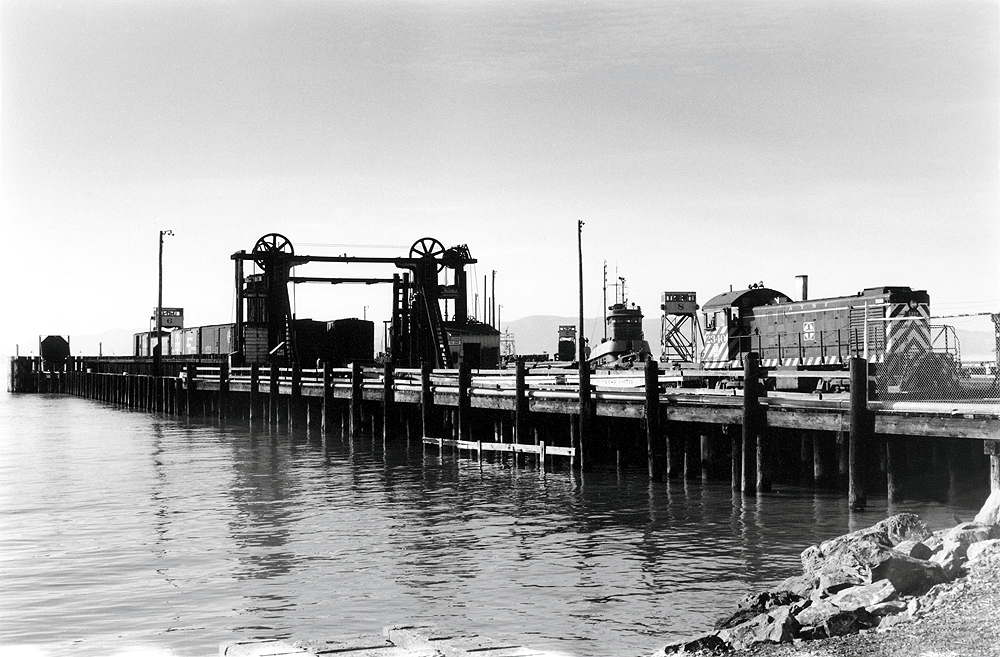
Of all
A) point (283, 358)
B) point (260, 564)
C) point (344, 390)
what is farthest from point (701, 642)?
point (283, 358)

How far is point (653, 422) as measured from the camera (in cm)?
2252

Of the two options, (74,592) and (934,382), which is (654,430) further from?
(74,592)

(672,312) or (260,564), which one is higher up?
(672,312)

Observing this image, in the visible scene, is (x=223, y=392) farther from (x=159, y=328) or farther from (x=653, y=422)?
(x=653, y=422)

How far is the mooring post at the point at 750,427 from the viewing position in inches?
775

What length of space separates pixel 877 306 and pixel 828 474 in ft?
35.1

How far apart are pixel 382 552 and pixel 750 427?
8.07 m

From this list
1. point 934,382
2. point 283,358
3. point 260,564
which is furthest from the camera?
point 283,358

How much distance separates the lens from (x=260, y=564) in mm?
15023

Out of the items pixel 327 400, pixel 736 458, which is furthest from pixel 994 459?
pixel 327 400

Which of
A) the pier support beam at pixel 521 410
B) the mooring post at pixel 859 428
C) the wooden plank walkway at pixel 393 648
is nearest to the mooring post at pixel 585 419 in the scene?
the pier support beam at pixel 521 410

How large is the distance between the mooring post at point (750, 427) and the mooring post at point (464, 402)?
34.1ft

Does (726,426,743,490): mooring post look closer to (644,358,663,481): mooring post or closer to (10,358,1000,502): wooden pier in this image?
(10,358,1000,502): wooden pier

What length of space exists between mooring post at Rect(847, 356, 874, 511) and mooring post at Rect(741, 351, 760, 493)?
2241 mm
